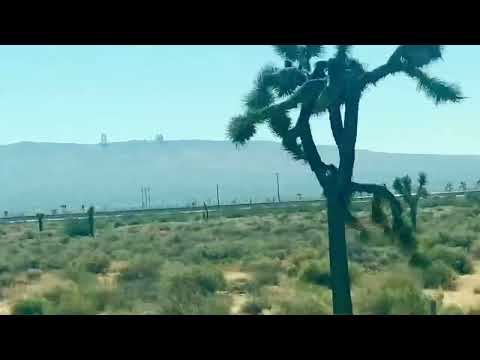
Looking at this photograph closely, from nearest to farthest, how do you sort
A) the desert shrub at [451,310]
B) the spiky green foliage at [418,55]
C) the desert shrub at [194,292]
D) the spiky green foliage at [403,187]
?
the spiky green foliage at [418,55], the desert shrub at [451,310], the desert shrub at [194,292], the spiky green foliage at [403,187]

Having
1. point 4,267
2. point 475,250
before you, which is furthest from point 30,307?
point 475,250

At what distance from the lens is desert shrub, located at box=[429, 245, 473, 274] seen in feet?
57.3

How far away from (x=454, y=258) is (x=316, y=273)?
4.32 m

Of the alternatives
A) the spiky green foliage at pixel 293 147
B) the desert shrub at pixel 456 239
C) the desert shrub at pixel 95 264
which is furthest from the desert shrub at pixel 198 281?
the desert shrub at pixel 456 239

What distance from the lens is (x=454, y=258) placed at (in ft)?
59.3

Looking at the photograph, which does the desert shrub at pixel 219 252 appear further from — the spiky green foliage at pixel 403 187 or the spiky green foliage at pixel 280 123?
the spiky green foliage at pixel 280 123

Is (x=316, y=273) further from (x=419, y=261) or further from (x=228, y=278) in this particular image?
(x=228, y=278)

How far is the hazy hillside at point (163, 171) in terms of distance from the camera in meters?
150

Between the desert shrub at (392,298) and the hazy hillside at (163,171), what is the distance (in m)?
123

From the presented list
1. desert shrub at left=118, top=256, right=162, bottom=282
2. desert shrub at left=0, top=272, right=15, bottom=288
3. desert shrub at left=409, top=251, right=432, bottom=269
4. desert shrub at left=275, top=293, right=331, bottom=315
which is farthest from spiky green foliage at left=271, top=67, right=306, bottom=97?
desert shrub at left=0, top=272, right=15, bottom=288
